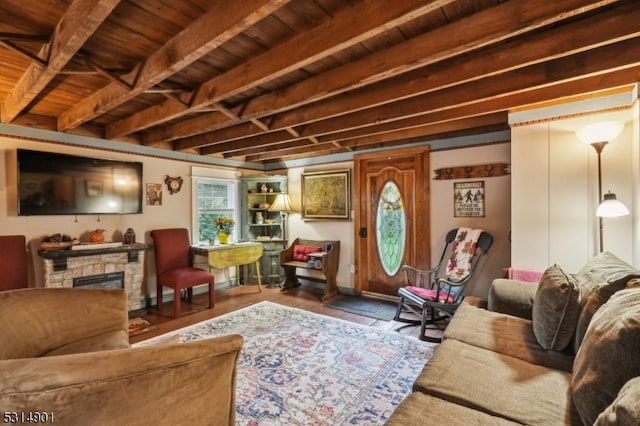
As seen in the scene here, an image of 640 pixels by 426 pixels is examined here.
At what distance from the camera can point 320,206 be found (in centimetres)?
500

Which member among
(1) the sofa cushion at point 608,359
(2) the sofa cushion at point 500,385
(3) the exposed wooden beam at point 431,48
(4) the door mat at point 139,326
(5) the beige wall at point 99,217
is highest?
(3) the exposed wooden beam at point 431,48

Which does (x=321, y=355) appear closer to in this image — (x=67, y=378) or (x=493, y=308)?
(x=493, y=308)

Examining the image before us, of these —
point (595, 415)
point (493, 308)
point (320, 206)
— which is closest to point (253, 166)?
point (320, 206)

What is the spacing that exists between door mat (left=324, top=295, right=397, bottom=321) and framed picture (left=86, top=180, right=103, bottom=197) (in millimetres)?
3205

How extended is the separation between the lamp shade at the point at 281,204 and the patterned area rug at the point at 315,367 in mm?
2066

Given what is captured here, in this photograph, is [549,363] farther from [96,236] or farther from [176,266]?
[96,236]

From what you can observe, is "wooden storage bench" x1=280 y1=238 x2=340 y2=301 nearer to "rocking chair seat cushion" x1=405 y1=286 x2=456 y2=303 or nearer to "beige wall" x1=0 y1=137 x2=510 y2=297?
"beige wall" x1=0 y1=137 x2=510 y2=297

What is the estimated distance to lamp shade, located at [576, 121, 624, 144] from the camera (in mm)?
2252

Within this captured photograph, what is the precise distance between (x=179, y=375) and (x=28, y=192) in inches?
136

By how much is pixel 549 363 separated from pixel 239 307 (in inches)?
132

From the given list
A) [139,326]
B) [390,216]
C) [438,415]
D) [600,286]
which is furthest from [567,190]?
[139,326]

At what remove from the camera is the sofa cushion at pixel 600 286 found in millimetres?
1443

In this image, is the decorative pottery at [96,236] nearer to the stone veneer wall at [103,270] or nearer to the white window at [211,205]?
the stone veneer wall at [103,270]

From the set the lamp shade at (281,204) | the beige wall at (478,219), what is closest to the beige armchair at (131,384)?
the beige wall at (478,219)
